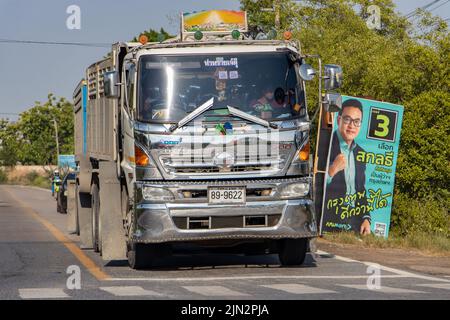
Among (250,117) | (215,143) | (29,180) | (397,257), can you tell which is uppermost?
(250,117)

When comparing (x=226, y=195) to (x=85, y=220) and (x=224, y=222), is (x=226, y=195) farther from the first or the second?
(x=85, y=220)

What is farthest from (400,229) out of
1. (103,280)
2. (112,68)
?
(103,280)

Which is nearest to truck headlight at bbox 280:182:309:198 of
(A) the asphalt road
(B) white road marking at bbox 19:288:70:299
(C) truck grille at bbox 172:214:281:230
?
(C) truck grille at bbox 172:214:281:230

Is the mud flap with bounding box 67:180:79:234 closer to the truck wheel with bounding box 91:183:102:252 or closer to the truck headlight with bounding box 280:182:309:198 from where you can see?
the truck wheel with bounding box 91:183:102:252

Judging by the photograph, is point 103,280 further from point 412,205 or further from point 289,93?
point 412,205

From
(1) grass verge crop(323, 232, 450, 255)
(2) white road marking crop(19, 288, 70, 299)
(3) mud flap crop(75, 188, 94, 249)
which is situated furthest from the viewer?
(1) grass verge crop(323, 232, 450, 255)

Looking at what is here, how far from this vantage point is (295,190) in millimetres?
13727

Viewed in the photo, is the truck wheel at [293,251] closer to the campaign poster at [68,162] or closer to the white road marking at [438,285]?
the white road marking at [438,285]

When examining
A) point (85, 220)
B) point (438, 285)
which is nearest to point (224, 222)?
point (438, 285)

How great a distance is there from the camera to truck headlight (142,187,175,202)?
13.4 metres

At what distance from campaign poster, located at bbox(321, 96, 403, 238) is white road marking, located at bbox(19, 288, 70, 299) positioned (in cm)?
1090

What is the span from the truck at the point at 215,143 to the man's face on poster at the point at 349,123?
733cm

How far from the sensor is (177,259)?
640 inches

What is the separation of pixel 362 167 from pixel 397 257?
421cm
